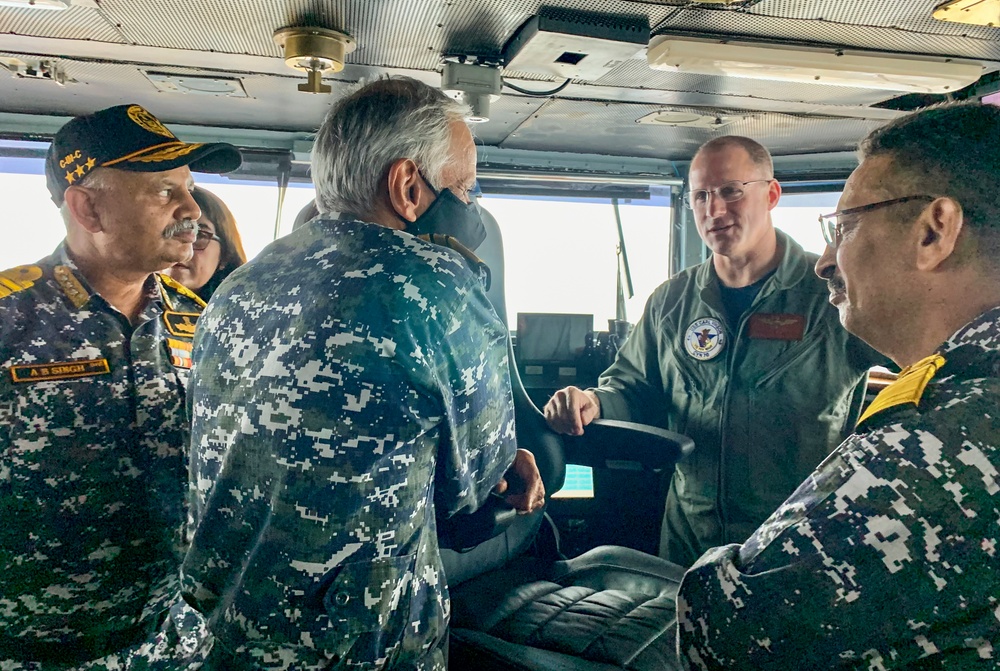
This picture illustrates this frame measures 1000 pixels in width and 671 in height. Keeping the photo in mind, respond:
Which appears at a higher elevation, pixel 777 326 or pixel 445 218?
pixel 445 218

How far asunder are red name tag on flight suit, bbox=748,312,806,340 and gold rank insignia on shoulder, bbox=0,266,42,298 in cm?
182

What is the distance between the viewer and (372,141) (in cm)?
105

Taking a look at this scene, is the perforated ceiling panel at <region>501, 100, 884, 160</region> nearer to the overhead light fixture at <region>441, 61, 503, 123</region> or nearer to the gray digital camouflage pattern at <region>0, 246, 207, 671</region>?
the overhead light fixture at <region>441, 61, 503, 123</region>

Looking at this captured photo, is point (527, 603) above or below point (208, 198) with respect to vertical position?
below

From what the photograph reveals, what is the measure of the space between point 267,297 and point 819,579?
0.80m

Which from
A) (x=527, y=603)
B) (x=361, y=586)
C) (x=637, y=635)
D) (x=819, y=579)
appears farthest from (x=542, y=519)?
(x=819, y=579)

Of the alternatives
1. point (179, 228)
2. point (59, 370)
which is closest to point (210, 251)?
point (179, 228)

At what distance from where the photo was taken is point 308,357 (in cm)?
91

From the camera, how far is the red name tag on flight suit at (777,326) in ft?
6.60

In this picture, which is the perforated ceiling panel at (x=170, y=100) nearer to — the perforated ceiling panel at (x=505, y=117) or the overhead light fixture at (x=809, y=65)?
the perforated ceiling panel at (x=505, y=117)

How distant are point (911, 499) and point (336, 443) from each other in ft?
2.27

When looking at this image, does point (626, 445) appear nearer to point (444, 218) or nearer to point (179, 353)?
point (444, 218)

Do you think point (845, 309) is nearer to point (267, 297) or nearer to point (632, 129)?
point (267, 297)

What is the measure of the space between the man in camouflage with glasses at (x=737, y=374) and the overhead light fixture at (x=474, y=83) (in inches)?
30.1
